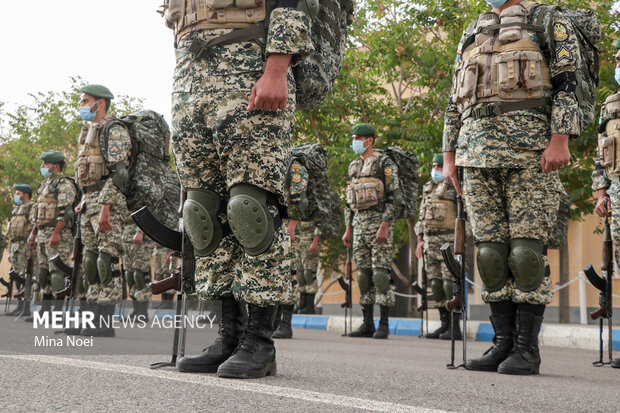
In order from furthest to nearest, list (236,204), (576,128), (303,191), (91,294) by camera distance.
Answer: (303,191), (91,294), (576,128), (236,204)

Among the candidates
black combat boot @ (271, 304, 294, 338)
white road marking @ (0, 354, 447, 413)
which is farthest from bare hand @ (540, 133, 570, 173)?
black combat boot @ (271, 304, 294, 338)

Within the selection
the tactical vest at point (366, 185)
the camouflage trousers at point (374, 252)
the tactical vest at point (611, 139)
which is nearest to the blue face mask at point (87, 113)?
the tactical vest at point (366, 185)

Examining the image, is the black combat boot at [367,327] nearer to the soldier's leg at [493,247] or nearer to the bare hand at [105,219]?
the bare hand at [105,219]

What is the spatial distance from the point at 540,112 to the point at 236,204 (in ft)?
7.07

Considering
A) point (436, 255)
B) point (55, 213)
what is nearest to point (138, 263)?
point (55, 213)

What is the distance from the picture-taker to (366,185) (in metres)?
8.63

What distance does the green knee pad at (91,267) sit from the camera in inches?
262

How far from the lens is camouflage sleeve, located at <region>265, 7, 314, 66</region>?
3053 millimetres

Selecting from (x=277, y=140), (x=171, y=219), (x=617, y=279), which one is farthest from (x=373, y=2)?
(x=277, y=140)

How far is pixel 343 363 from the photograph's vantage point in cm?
430

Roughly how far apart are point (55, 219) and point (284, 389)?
8.35 metres

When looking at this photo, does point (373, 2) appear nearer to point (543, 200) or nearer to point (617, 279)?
point (617, 279)

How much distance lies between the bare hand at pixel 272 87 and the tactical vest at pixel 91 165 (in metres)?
4.19

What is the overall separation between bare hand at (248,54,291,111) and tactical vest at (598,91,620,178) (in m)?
3.34
